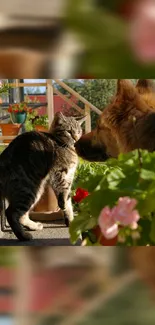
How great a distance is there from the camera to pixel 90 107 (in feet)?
10.1

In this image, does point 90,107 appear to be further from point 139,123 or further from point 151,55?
point 151,55

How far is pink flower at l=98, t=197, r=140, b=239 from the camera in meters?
0.49

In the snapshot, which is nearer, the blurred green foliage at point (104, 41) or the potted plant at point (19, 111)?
the blurred green foliage at point (104, 41)

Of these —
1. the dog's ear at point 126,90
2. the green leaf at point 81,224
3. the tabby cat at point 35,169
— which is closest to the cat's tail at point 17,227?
the tabby cat at point 35,169

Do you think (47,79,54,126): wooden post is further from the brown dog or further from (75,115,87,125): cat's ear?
the brown dog

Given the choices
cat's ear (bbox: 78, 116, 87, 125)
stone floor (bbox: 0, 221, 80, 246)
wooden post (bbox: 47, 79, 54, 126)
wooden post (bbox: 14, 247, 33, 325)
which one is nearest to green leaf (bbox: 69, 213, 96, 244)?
wooden post (bbox: 14, 247, 33, 325)

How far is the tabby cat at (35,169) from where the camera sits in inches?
113

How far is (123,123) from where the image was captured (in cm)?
152

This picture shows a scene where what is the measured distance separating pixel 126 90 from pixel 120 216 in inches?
38.8

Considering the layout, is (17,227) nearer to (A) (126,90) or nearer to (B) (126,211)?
(A) (126,90)

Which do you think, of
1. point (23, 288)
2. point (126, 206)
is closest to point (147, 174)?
point (126, 206)

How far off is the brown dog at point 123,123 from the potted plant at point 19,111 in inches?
84.3

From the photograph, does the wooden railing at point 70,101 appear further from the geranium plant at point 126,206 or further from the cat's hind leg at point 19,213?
the geranium plant at point 126,206

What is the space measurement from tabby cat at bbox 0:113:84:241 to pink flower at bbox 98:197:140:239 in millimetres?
2362
